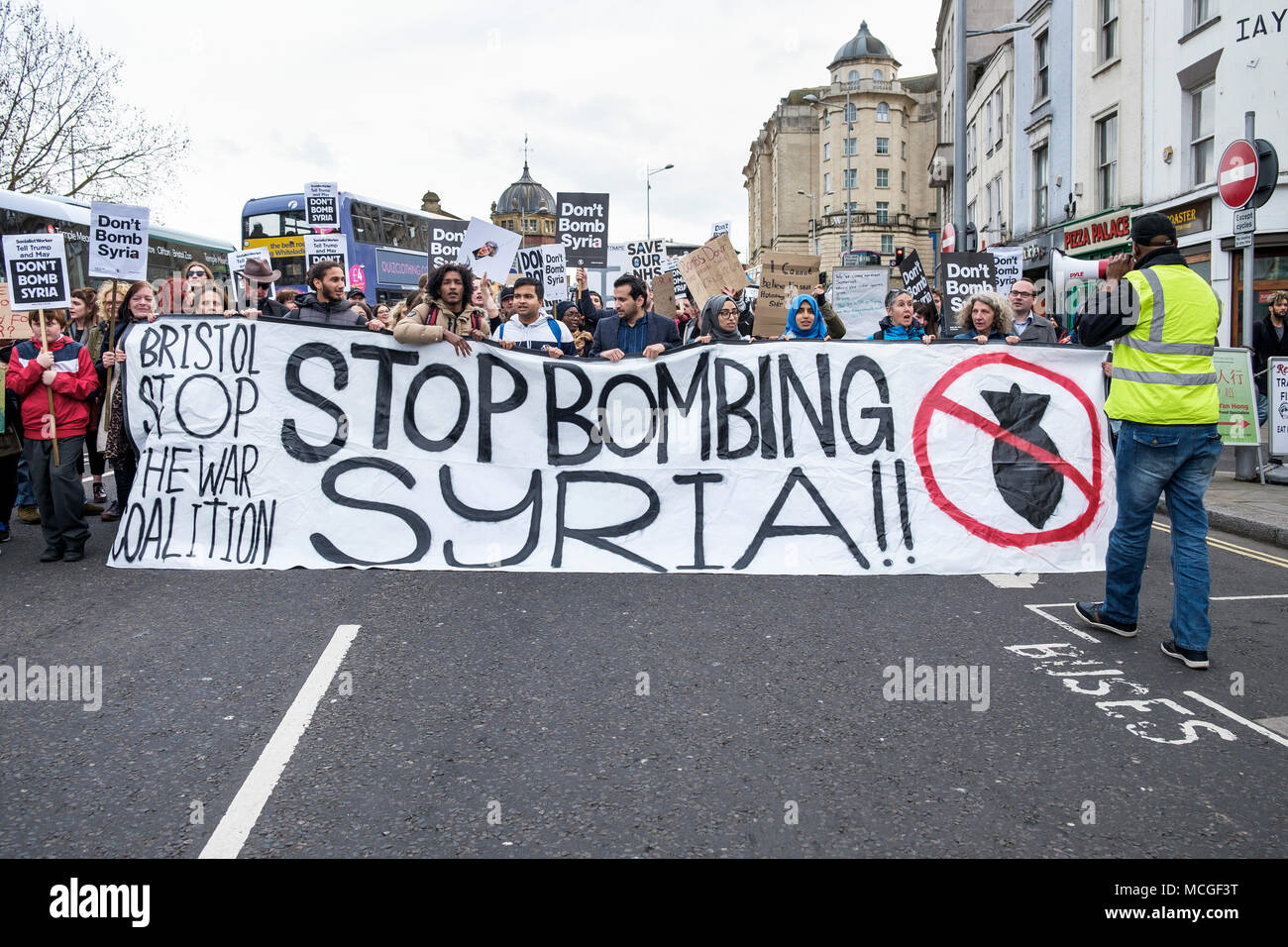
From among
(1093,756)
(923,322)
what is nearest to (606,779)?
(1093,756)

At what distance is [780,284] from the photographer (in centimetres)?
1342

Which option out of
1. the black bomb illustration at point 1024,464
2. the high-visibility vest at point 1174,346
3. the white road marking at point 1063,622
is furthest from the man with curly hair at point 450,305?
the high-visibility vest at point 1174,346

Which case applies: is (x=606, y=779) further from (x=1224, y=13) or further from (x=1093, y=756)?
(x=1224, y=13)

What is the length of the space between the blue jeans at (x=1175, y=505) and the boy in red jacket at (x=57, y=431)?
662 centimetres

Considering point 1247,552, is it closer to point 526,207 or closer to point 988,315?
point 988,315

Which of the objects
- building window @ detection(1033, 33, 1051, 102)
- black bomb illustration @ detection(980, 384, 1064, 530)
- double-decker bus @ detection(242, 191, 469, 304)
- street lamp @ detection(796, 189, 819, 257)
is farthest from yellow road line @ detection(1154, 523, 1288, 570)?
street lamp @ detection(796, 189, 819, 257)

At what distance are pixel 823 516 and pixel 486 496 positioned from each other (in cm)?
187

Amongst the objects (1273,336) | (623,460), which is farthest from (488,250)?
(1273,336)

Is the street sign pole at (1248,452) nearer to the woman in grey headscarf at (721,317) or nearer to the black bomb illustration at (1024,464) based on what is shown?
the woman in grey headscarf at (721,317)

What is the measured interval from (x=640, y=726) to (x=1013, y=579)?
134 inches

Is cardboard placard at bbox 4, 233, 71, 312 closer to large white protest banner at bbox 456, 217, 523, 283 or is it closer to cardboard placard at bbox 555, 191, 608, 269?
large white protest banner at bbox 456, 217, 523, 283

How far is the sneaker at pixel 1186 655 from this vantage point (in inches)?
191

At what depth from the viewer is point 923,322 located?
11188mm

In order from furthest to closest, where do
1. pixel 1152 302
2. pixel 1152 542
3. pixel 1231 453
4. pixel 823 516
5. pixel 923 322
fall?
pixel 1231 453, pixel 923 322, pixel 1152 542, pixel 823 516, pixel 1152 302
